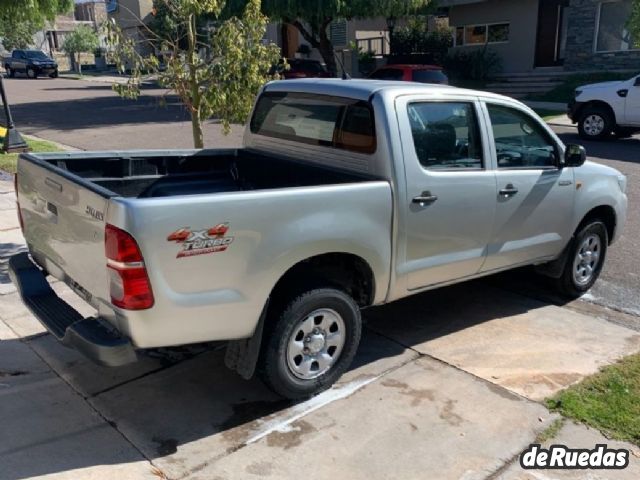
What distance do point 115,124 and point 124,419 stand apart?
15.8 m

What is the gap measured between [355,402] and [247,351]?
0.79 m

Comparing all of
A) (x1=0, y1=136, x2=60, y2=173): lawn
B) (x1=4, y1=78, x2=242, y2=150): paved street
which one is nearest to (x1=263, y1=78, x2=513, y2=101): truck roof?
(x1=4, y1=78, x2=242, y2=150): paved street

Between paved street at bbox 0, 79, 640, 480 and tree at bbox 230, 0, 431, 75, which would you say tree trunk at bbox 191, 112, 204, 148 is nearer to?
paved street at bbox 0, 79, 640, 480

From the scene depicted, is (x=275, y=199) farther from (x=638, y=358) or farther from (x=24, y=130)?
(x=24, y=130)

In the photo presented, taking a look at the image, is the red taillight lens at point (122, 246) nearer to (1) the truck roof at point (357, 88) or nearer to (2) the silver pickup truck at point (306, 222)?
(2) the silver pickup truck at point (306, 222)

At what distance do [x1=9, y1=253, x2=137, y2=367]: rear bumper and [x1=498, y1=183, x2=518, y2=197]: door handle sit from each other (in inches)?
111

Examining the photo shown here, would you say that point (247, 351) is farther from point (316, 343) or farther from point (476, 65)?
point (476, 65)

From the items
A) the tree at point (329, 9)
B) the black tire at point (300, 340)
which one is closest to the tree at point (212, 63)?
the black tire at point (300, 340)

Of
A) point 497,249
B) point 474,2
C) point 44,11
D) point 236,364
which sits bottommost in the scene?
point 236,364

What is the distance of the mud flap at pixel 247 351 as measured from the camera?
3.62 meters

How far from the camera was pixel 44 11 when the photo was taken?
32.9 feet

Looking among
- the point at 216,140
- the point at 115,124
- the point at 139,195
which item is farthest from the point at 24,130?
the point at 139,195

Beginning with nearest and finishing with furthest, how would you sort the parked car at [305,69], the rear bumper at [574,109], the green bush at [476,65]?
1. the rear bumper at [574,109]
2. the parked car at [305,69]
3. the green bush at [476,65]

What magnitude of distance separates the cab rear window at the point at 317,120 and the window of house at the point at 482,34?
23569 mm
